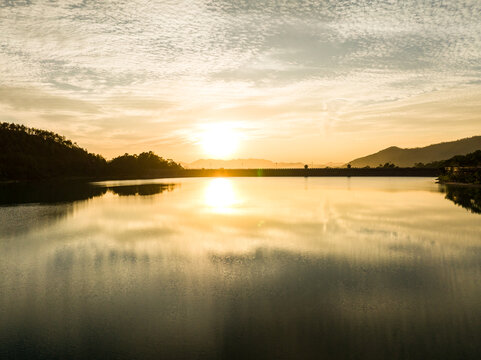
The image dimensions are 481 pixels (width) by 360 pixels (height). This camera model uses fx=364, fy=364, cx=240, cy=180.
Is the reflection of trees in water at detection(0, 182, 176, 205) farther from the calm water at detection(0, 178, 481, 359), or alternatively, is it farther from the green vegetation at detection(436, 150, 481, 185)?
the green vegetation at detection(436, 150, 481, 185)

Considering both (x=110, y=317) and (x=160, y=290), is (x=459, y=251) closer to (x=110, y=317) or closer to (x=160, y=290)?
(x=160, y=290)

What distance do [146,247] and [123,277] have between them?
696 cm

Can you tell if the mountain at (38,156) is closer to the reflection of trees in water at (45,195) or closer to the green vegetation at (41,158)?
the green vegetation at (41,158)

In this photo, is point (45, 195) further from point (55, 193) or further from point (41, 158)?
point (41, 158)

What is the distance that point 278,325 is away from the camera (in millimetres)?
12070

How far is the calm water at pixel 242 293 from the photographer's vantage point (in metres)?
10.8

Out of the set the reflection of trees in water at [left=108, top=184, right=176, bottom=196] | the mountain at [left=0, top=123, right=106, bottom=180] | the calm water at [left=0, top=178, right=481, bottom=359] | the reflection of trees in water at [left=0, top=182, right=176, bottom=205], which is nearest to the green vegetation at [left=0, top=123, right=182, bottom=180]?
the mountain at [left=0, top=123, right=106, bottom=180]

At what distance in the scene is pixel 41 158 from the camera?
518 feet

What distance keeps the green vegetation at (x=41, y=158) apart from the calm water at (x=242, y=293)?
404 ft

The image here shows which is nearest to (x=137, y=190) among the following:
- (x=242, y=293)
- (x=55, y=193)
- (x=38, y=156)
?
(x=55, y=193)

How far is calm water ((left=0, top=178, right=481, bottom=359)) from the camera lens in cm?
1080

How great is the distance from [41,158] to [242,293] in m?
168

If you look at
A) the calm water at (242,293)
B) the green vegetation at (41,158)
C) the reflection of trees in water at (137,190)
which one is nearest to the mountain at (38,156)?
the green vegetation at (41,158)

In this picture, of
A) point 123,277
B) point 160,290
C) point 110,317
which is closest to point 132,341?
point 110,317
